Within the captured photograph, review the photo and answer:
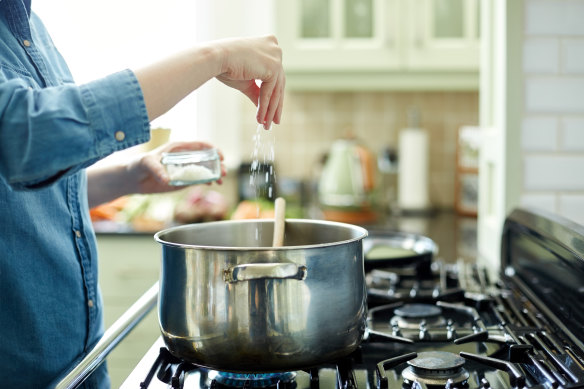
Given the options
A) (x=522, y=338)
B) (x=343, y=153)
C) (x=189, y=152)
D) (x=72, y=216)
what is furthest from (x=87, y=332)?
A: (x=343, y=153)

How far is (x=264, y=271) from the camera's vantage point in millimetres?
624

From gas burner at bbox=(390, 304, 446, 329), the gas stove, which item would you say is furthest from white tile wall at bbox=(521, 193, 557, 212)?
gas burner at bbox=(390, 304, 446, 329)

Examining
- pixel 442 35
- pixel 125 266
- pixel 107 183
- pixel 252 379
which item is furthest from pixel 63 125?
pixel 442 35

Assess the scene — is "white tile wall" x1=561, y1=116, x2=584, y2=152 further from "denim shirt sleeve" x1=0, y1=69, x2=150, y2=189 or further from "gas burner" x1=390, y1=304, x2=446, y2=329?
"denim shirt sleeve" x1=0, y1=69, x2=150, y2=189

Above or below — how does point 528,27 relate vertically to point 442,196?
above

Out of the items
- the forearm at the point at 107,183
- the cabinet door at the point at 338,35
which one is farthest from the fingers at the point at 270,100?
the cabinet door at the point at 338,35

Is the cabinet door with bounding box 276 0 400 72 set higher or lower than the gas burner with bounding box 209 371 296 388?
higher

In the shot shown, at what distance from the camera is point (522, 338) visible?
2.68 ft

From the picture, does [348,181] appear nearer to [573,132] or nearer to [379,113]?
[379,113]

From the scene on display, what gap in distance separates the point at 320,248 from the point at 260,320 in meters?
0.09

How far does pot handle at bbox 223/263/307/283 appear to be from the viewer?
0.62m

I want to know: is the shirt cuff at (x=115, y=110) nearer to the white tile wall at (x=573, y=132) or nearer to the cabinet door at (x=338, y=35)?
the white tile wall at (x=573, y=132)

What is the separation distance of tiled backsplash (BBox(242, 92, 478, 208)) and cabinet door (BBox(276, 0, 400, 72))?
46 cm

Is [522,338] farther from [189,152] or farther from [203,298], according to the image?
[189,152]
